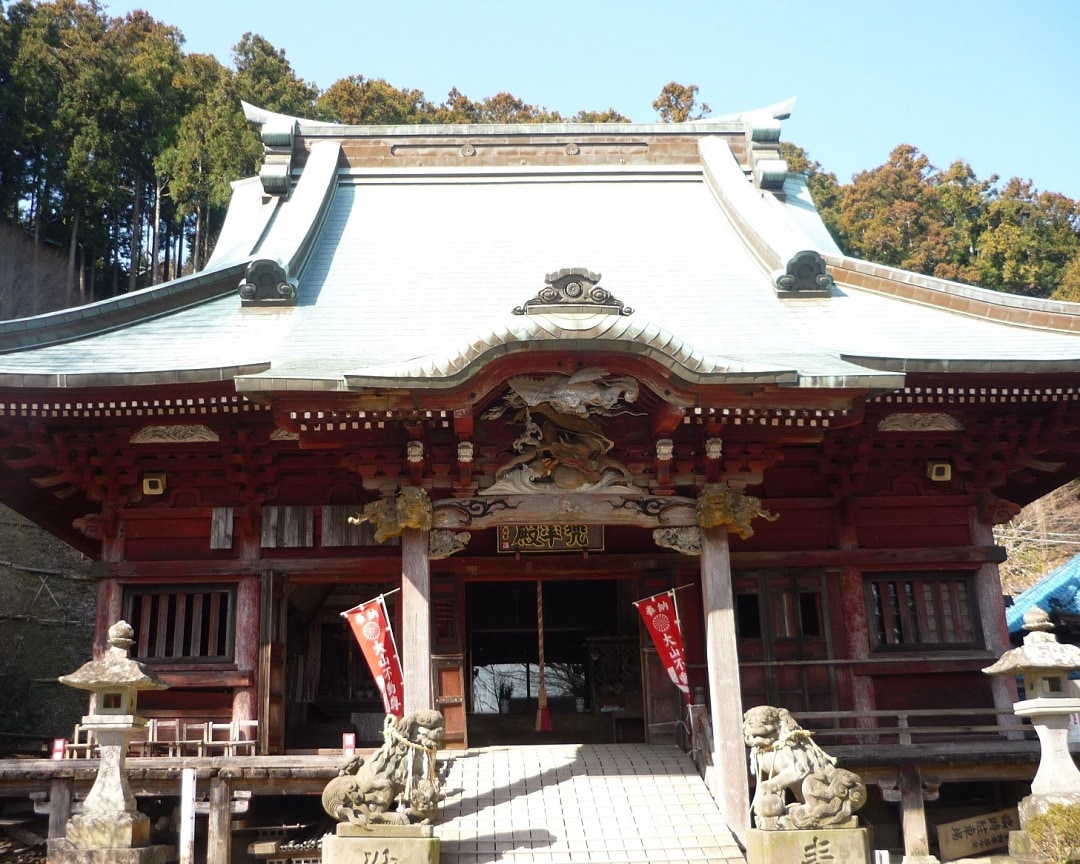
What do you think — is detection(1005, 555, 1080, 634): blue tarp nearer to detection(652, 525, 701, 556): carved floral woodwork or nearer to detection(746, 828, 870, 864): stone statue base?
detection(652, 525, 701, 556): carved floral woodwork

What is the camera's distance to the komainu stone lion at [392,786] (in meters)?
7.41

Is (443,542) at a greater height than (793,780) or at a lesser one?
greater

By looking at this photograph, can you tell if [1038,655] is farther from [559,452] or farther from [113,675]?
[113,675]

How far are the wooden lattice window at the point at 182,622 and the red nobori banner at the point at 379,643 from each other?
6.27 feet

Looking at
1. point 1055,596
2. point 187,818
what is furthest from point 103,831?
point 1055,596

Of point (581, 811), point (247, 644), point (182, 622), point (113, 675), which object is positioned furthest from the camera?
point (182, 622)

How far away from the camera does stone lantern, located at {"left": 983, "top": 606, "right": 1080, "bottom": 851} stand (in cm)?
810

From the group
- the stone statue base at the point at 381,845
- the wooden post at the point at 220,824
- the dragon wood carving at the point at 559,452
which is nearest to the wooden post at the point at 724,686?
the dragon wood carving at the point at 559,452

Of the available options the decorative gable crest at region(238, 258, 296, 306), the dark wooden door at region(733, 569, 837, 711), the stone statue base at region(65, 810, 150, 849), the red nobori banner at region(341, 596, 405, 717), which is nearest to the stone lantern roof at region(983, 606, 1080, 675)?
the dark wooden door at region(733, 569, 837, 711)

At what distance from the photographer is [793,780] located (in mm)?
7648

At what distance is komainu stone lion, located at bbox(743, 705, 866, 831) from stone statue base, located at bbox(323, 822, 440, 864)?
2583 mm

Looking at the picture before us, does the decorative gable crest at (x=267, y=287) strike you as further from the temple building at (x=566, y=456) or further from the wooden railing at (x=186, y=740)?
the wooden railing at (x=186, y=740)

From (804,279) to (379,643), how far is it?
22.9ft

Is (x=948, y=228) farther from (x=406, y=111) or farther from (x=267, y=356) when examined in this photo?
(x=267, y=356)
